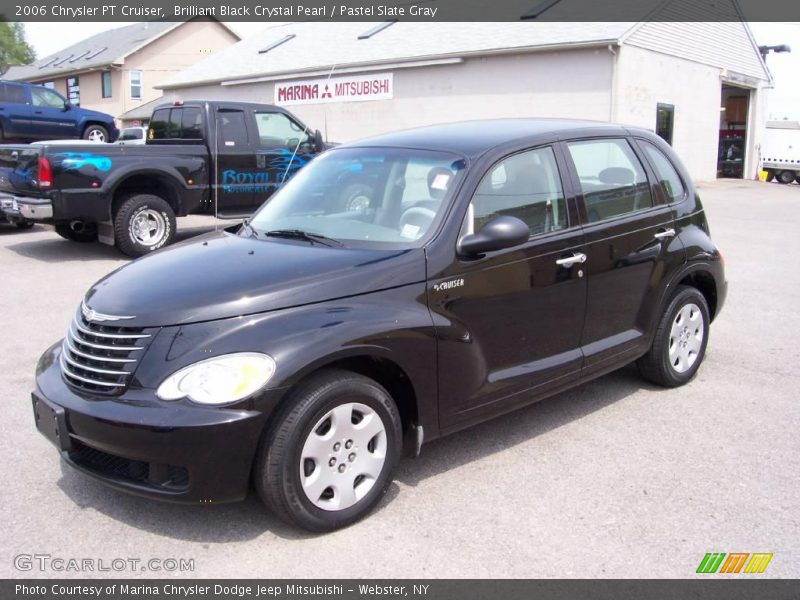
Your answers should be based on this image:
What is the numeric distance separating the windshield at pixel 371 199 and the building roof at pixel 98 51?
132 feet

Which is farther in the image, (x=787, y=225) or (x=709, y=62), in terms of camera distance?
(x=709, y=62)

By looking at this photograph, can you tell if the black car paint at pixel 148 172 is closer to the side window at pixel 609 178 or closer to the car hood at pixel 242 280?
the side window at pixel 609 178

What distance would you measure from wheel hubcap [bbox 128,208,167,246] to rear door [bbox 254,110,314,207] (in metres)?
1.57

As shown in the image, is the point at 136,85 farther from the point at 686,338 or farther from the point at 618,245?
the point at 618,245

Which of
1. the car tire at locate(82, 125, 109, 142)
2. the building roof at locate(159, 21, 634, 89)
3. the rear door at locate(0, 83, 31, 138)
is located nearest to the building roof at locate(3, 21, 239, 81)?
the building roof at locate(159, 21, 634, 89)

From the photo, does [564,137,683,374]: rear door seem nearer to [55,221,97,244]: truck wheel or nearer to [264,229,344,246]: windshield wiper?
[264,229,344,246]: windshield wiper

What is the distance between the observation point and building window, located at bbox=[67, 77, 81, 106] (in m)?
44.5

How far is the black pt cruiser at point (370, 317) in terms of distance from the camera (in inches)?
128

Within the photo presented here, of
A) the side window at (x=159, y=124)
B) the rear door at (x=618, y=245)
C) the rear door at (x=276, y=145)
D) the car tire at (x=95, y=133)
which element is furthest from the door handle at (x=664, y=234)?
the car tire at (x=95, y=133)
